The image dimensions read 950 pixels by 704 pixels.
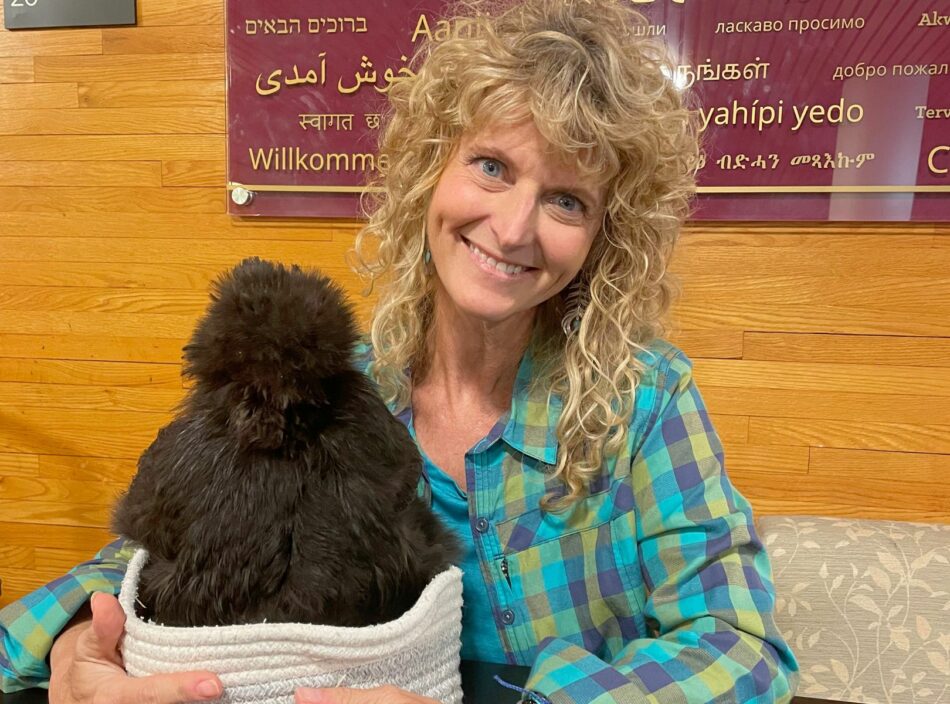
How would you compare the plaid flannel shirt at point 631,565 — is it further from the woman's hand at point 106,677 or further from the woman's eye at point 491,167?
the woman's eye at point 491,167

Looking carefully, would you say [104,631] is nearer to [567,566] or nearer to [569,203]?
[567,566]

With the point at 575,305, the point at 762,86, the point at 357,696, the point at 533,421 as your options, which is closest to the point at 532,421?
the point at 533,421

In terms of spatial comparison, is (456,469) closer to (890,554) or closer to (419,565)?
(419,565)

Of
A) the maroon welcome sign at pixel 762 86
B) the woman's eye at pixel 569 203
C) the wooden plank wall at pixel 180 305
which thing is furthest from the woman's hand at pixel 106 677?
the maroon welcome sign at pixel 762 86

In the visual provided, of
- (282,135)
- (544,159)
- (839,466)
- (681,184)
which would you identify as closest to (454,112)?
(544,159)

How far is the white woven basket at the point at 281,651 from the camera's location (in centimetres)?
47

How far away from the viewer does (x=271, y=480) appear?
18.8 inches

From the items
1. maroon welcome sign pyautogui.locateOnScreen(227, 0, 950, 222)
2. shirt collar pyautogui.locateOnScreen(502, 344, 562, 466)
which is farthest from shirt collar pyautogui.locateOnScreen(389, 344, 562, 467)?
maroon welcome sign pyautogui.locateOnScreen(227, 0, 950, 222)

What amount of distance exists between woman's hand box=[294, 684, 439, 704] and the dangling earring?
1.84 ft

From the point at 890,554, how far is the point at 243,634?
4.04 feet

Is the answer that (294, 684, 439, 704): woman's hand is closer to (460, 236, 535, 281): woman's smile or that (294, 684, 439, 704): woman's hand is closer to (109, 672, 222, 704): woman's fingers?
(109, 672, 222, 704): woman's fingers

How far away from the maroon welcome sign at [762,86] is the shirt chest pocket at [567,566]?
92 centimetres

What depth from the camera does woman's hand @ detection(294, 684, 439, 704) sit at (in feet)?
1.56

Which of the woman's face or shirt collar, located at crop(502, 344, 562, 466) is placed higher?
the woman's face
